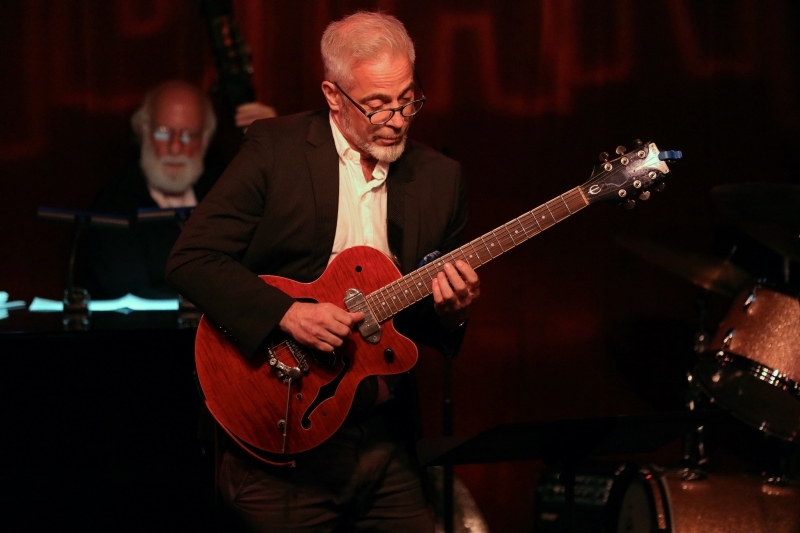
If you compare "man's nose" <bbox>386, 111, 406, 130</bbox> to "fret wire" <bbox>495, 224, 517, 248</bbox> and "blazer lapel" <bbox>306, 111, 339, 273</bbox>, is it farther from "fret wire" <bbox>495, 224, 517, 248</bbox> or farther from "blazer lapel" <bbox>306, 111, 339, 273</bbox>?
"fret wire" <bbox>495, 224, 517, 248</bbox>

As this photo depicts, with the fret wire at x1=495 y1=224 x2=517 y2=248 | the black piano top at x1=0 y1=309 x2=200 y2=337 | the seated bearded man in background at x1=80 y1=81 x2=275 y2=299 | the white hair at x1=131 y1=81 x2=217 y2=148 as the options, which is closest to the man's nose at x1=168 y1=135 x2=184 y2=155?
the seated bearded man in background at x1=80 y1=81 x2=275 y2=299

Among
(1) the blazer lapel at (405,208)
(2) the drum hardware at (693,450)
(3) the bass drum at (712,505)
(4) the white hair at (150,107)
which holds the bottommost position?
(3) the bass drum at (712,505)

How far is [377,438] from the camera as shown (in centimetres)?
238

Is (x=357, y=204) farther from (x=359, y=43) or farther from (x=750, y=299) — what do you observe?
(x=750, y=299)

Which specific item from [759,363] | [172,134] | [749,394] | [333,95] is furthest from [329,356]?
[172,134]

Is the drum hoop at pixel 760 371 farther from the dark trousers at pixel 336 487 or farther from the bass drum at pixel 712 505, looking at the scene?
the dark trousers at pixel 336 487

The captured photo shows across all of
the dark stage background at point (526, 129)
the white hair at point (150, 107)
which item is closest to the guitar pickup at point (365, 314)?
the dark stage background at point (526, 129)

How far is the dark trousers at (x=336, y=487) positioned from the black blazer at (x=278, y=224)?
35 cm

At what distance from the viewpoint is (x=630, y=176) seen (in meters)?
2.30

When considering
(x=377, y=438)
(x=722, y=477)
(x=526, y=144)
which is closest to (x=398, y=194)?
(x=377, y=438)

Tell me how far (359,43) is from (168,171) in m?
2.39

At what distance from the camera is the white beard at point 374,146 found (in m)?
2.40

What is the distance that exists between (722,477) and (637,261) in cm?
161

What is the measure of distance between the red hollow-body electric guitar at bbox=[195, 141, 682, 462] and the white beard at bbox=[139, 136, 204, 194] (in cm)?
236
